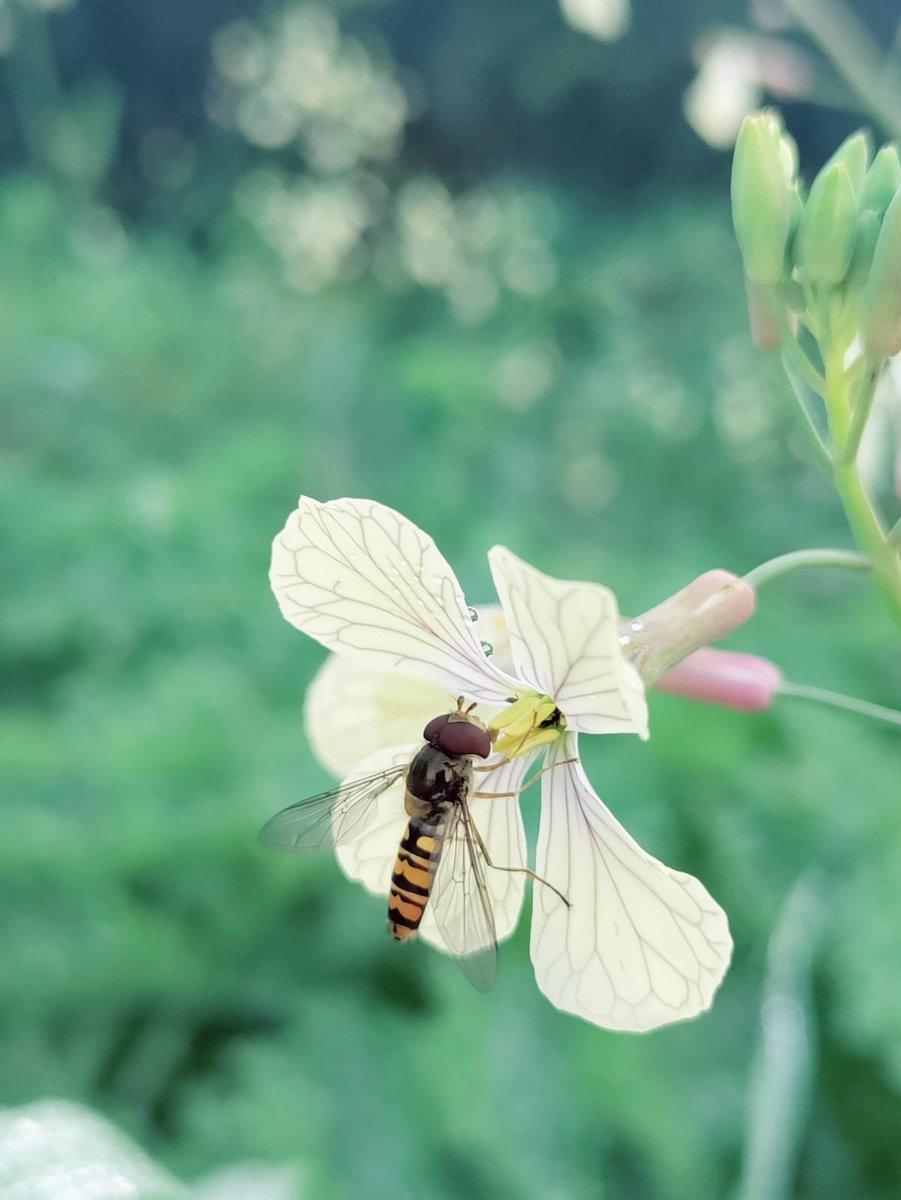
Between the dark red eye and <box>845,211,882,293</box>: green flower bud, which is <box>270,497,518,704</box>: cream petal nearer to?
the dark red eye

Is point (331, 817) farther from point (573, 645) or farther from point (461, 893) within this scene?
point (573, 645)

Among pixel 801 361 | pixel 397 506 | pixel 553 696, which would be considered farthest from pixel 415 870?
pixel 397 506

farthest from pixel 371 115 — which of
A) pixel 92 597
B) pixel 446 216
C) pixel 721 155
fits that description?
pixel 92 597

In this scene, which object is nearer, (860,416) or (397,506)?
(860,416)

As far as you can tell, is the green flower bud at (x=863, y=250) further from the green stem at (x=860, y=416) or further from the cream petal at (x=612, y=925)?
the cream petal at (x=612, y=925)

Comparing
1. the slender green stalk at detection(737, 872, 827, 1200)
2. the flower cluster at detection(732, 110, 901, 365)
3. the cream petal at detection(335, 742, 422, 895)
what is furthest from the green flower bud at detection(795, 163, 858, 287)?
the slender green stalk at detection(737, 872, 827, 1200)

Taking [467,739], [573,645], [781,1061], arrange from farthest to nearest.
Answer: [781,1061] < [467,739] < [573,645]

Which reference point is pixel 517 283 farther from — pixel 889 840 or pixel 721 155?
pixel 889 840

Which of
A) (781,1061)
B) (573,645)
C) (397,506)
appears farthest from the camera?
(397,506)

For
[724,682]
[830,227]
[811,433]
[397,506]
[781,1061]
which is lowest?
[781,1061]
